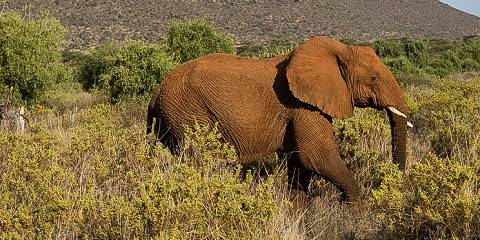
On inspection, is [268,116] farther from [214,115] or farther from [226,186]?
[226,186]

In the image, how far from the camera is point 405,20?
256 ft

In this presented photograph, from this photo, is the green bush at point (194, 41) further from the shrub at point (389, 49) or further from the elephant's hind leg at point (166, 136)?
the shrub at point (389, 49)

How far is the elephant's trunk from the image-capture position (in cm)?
673

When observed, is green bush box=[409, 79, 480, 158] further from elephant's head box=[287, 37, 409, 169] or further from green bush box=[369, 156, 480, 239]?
green bush box=[369, 156, 480, 239]

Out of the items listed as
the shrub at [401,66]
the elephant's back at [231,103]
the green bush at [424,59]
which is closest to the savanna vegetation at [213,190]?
the elephant's back at [231,103]

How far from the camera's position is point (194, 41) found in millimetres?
24641

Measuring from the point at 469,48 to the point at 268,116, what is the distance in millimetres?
35076

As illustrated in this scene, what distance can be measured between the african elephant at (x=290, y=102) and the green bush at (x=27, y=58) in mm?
8146

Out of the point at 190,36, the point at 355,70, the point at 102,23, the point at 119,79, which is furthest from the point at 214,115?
the point at 102,23

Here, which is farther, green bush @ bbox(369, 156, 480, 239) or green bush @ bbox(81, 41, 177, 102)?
green bush @ bbox(81, 41, 177, 102)

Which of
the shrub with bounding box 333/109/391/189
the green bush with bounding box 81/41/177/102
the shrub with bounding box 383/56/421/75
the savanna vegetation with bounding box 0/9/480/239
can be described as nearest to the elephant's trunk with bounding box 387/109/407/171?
the savanna vegetation with bounding box 0/9/480/239

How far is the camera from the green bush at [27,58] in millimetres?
13680

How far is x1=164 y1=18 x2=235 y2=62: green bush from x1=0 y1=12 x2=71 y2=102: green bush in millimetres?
8678

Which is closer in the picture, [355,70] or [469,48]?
[355,70]
